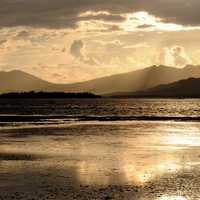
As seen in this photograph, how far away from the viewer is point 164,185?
2364cm

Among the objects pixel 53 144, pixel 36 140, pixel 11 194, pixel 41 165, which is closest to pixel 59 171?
pixel 41 165

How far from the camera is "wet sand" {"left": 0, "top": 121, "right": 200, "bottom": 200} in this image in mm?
21781

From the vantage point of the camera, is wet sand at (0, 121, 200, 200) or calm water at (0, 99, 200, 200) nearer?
wet sand at (0, 121, 200, 200)

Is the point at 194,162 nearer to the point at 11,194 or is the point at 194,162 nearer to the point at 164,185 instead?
the point at 164,185

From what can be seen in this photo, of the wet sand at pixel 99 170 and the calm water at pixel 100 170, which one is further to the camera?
the calm water at pixel 100 170

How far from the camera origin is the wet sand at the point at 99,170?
21781 mm

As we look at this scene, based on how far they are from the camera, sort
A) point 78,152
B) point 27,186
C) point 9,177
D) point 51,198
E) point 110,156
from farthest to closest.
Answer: point 78,152, point 110,156, point 9,177, point 27,186, point 51,198

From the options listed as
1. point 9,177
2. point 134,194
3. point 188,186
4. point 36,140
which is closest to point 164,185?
point 188,186

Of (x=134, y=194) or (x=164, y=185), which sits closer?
(x=134, y=194)

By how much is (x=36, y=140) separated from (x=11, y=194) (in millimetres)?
27451

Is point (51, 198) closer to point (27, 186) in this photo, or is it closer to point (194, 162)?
point (27, 186)

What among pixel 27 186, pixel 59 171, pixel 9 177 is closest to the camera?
pixel 27 186

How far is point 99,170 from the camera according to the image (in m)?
28.1

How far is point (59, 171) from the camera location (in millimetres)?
27922
